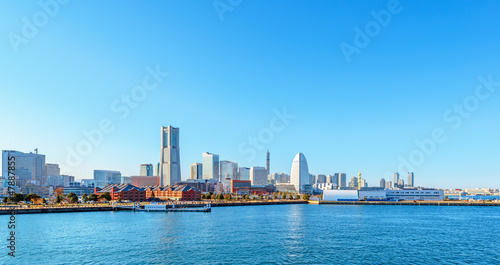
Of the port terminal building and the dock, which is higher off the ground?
the port terminal building

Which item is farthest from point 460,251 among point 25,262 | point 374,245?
point 25,262

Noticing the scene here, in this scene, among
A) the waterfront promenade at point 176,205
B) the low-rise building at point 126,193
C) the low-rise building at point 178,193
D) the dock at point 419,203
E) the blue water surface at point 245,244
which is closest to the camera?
the blue water surface at point 245,244

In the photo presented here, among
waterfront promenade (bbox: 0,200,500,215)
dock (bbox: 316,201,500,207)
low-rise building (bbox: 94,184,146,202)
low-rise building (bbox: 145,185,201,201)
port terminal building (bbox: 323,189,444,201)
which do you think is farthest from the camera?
low-rise building (bbox: 145,185,201,201)

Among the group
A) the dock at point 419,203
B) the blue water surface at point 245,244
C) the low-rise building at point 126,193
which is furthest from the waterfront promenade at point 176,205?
the low-rise building at point 126,193

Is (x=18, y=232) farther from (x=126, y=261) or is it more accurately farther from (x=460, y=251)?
(x=460, y=251)

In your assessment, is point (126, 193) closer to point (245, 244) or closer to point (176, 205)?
point (176, 205)

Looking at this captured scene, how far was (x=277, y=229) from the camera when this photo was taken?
55.9 meters

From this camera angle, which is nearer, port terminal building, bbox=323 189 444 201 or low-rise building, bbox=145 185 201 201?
port terminal building, bbox=323 189 444 201

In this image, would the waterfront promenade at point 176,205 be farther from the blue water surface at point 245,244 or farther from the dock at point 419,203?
the blue water surface at point 245,244

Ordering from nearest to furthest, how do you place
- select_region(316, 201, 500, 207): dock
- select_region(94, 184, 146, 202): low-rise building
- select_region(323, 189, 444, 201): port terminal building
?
select_region(94, 184, 146, 202): low-rise building < select_region(316, 201, 500, 207): dock < select_region(323, 189, 444, 201): port terminal building

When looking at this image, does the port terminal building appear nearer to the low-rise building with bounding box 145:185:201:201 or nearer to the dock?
the dock

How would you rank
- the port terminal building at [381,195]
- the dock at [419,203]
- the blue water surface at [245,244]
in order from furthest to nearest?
the port terminal building at [381,195], the dock at [419,203], the blue water surface at [245,244]

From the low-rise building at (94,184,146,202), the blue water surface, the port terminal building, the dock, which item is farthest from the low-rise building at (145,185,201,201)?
the blue water surface

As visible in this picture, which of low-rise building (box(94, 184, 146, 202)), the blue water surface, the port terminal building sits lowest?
the port terminal building
